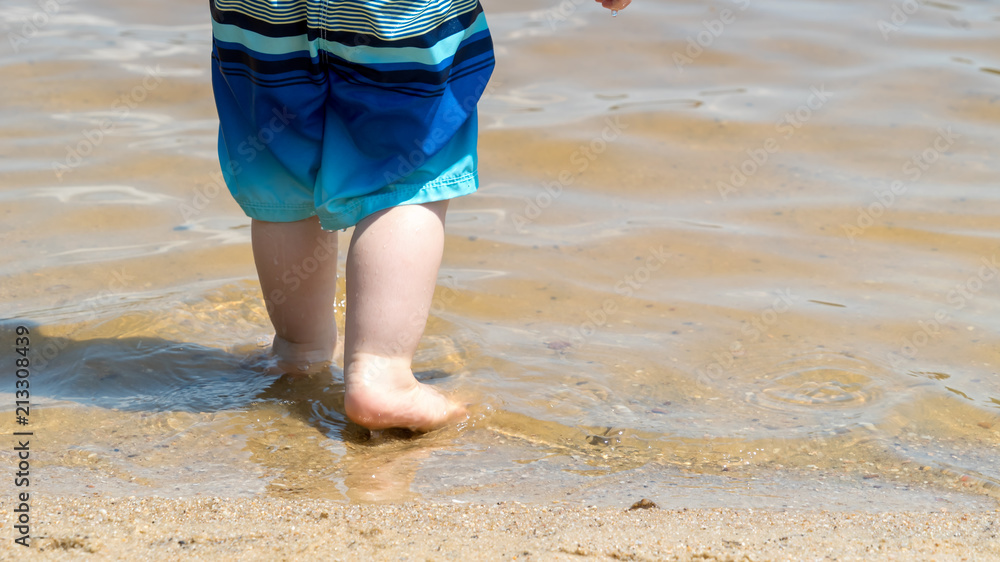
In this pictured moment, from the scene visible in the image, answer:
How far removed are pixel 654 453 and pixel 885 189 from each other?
208 cm

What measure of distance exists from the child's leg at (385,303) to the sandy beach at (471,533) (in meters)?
0.33

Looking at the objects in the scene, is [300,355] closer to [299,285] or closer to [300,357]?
[300,357]

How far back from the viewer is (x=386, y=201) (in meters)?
1.95

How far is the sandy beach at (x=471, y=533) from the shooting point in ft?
4.73

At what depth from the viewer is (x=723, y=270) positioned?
3.11 metres

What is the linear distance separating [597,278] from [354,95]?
1.35 meters

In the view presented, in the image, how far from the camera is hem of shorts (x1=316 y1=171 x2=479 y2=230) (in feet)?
6.37

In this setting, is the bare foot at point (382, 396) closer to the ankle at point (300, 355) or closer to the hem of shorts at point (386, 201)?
the hem of shorts at point (386, 201)

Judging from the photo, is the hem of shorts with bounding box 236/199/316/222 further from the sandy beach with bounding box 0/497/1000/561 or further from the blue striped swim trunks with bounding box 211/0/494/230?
the sandy beach with bounding box 0/497/1000/561

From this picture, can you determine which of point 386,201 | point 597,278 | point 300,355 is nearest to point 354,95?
point 386,201

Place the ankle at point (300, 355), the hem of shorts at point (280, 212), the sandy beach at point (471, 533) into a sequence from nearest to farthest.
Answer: the sandy beach at point (471, 533)
the hem of shorts at point (280, 212)
the ankle at point (300, 355)

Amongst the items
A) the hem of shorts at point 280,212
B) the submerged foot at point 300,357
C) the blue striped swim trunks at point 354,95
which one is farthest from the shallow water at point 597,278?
the blue striped swim trunks at point 354,95

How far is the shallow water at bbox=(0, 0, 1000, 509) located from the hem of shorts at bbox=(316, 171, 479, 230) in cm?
46

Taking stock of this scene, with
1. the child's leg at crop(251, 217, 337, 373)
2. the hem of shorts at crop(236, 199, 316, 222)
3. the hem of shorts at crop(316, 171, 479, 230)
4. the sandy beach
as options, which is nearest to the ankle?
the child's leg at crop(251, 217, 337, 373)
